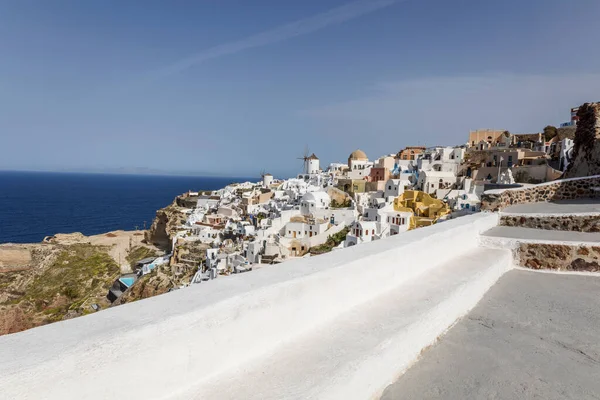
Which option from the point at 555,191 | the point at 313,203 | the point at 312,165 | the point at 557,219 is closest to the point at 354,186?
the point at 313,203

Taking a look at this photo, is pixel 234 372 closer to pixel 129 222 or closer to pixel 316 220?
pixel 316 220

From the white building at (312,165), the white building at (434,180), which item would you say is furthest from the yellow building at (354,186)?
the white building at (312,165)

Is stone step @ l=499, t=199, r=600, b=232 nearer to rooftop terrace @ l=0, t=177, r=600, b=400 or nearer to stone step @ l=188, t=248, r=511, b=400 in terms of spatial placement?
rooftop terrace @ l=0, t=177, r=600, b=400

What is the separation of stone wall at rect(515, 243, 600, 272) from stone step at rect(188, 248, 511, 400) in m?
1.75

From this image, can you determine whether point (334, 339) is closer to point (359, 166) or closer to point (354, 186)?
point (354, 186)

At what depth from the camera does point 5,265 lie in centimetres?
3056

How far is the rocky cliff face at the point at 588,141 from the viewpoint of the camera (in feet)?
31.1

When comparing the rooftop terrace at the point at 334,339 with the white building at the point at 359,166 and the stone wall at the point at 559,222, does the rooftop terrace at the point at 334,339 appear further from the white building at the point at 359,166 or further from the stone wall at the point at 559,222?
the white building at the point at 359,166

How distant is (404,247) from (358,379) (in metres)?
1.46

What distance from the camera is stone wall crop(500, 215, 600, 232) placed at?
4.86 meters

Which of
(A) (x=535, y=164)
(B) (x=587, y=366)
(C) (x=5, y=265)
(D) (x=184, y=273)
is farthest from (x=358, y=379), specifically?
(C) (x=5, y=265)

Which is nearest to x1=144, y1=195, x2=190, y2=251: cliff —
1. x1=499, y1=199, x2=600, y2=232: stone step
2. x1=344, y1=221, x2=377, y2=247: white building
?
x1=344, y1=221, x2=377, y2=247: white building

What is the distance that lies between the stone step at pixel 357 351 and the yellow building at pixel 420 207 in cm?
2310

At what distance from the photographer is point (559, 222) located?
5.05 m
